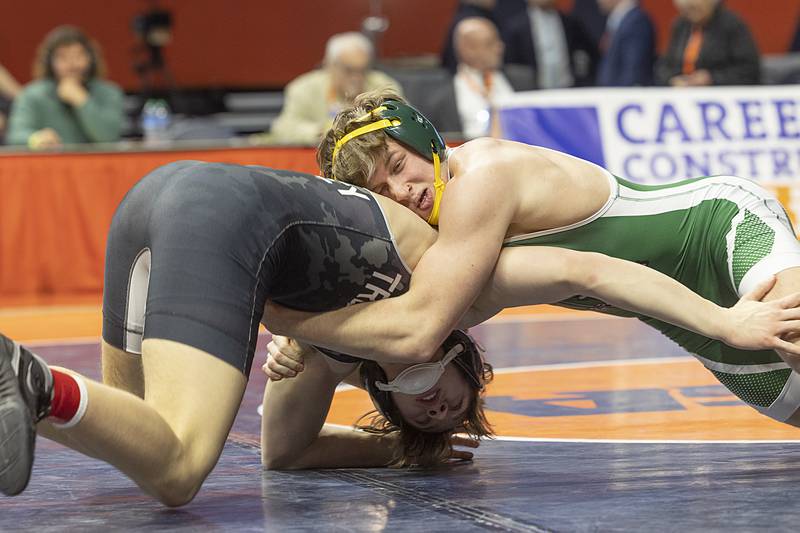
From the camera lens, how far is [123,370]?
3166mm

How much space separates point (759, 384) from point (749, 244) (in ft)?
1.17

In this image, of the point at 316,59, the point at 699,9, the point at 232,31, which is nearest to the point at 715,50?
the point at 699,9

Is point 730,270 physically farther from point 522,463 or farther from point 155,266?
point 155,266

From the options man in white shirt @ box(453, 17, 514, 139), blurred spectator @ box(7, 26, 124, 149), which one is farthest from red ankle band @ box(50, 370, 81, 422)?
man in white shirt @ box(453, 17, 514, 139)

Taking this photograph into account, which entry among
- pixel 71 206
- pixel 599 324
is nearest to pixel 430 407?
pixel 599 324

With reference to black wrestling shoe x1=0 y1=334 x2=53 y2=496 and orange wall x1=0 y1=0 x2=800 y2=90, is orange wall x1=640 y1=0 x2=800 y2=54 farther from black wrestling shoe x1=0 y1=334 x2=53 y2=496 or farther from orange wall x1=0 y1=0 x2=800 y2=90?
black wrestling shoe x1=0 y1=334 x2=53 y2=496

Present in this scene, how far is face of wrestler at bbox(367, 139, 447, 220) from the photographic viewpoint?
316 cm

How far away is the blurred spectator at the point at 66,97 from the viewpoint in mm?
8156

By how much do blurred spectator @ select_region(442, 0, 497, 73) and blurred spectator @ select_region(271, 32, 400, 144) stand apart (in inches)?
66.6

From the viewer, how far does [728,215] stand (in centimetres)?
327

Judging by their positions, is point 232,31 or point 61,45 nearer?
point 61,45

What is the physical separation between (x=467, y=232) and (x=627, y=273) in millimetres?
363

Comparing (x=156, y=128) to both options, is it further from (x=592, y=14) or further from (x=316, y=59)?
(x=592, y=14)

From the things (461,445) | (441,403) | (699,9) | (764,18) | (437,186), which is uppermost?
(699,9)
